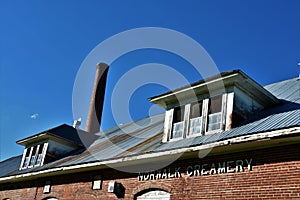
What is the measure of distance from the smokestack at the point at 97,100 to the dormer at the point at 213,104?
15.1 metres

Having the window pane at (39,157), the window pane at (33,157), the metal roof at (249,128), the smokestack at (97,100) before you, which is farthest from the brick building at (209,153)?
the smokestack at (97,100)

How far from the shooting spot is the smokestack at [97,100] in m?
26.9

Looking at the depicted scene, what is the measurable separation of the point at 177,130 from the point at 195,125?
739 mm

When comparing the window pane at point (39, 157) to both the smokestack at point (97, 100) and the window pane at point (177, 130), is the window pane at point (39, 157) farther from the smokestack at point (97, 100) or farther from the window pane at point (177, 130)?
the window pane at point (177, 130)

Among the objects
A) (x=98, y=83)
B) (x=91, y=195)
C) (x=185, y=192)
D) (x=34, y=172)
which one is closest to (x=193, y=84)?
(x=185, y=192)

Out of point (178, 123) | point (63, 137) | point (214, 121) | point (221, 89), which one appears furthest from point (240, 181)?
point (63, 137)

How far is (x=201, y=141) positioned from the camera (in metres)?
10.1

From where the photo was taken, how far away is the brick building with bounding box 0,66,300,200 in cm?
844

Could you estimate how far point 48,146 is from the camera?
60.5 ft

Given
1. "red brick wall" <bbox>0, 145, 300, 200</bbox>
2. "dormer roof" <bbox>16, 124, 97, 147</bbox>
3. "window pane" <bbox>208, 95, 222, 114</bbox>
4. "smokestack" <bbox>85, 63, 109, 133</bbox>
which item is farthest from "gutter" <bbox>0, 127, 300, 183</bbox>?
"smokestack" <bbox>85, 63, 109, 133</bbox>

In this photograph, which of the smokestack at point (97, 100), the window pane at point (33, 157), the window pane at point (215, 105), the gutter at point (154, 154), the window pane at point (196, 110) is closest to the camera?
the gutter at point (154, 154)

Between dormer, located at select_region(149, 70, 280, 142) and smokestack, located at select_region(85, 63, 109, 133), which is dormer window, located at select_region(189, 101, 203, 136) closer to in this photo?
dormer, located at select_region(149, 70, 280, 142)

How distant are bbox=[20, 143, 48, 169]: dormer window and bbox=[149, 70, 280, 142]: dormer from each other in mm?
8680

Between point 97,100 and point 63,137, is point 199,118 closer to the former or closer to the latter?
point 63,137
